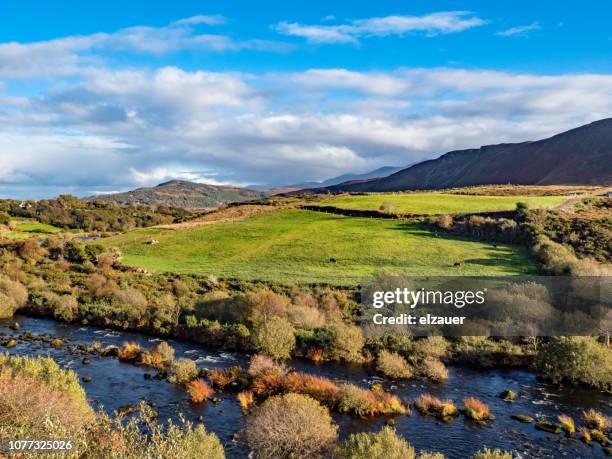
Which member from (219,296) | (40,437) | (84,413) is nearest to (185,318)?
(219,296)

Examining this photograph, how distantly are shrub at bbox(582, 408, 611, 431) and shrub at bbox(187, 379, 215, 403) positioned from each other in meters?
21.6

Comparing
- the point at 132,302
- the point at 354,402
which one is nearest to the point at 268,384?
the point at 354,402

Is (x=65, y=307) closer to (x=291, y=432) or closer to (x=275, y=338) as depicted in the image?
(x=275, y=338)

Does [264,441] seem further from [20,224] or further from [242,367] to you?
[20,224]

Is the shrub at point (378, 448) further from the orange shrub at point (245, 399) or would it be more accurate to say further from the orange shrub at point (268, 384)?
the orange shrub at point (268, 384)

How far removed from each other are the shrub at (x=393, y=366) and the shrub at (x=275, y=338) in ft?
23.6

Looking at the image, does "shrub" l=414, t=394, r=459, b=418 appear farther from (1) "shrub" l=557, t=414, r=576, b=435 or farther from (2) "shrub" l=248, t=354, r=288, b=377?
(2) "shrub" l=248, t=354, r=288, b=377

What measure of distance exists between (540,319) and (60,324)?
43.8 metres

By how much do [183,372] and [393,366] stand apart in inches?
572

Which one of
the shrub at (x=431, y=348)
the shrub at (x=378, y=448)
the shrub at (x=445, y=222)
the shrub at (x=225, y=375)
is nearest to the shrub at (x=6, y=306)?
the shrub at (x=225, y=375)

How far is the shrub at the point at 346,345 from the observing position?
34875 mm

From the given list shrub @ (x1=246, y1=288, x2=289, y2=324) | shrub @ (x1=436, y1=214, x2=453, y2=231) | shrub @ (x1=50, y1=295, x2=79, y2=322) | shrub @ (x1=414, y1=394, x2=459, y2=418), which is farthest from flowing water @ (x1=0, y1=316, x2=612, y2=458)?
shrub @ (x1=436, y1=214, x2=453, y2=231)

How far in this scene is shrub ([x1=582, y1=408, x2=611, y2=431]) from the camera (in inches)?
957

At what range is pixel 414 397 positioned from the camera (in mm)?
28234
